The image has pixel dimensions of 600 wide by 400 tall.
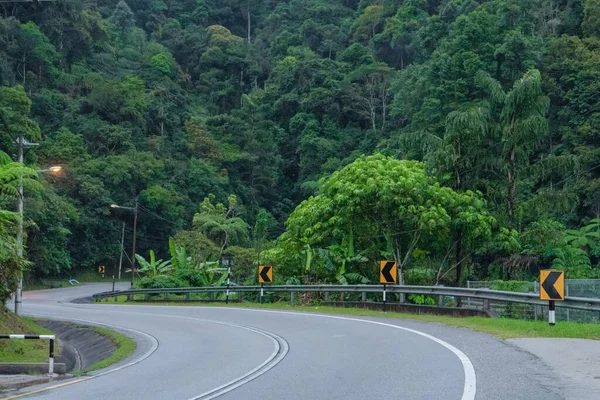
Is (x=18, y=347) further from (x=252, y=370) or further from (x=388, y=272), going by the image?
(x=388, y=272)

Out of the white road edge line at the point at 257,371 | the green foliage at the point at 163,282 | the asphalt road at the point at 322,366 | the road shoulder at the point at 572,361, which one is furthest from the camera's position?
the green foliage at the point at 163,282

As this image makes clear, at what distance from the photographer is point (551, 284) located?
1678cm

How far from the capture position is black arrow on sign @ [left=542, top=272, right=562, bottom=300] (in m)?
16.7

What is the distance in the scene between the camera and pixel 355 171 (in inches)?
1378

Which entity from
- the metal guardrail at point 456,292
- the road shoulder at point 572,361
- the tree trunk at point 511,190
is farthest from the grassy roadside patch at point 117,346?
the tree trunk at point 511,190

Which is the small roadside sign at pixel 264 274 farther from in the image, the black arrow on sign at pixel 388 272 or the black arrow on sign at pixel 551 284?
the black arrow on sign at pixel 551 284

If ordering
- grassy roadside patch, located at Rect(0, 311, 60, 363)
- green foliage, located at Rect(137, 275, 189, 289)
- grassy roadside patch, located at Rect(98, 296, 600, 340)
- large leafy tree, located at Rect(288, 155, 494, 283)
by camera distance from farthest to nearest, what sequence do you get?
green foliage, located at Rect(137, 275, 189, 289), large leafy tree, located at Rect(288, 155, 494, 283), grassy roadside patch, located at Rect(0, 311, 60, 363), grassy roadside patch, located at Rect(98, 296, 600, 340)

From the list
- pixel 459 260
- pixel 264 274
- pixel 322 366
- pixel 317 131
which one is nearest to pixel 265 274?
pixel 264 274

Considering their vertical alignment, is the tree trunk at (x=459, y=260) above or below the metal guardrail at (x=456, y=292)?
above

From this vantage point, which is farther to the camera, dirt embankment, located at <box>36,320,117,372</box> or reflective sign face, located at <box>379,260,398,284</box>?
reflective sign face, located at <box>379,260,398,284</box>

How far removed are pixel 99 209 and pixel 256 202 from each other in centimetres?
2038

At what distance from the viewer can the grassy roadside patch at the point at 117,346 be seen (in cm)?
1561

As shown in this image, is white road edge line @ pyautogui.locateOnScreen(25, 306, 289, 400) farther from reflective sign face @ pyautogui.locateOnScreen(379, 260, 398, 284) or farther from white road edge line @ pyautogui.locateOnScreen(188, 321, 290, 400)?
reflective sign face @ pyautogui.locateOnScreen(379, 260, 398, 284)

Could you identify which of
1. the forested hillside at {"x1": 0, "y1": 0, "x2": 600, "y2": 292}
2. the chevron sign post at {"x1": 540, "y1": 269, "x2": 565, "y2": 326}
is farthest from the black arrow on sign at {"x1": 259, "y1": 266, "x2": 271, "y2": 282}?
the chevron sign post at {"x1": 540, "y1": 269, "x2": 565, "y2": 326}
